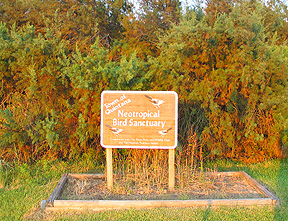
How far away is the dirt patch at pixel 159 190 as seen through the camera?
189 inches

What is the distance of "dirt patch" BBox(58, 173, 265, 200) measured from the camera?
4797 mm

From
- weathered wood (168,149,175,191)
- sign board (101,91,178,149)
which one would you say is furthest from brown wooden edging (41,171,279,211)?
sign board (101,91,178,149)

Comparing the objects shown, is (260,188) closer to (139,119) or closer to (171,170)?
(171,170)

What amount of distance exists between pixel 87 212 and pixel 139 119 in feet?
5.19

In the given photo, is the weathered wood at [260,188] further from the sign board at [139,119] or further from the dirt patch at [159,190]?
the sign board at [139,119]

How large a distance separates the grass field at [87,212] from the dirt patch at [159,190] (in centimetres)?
35

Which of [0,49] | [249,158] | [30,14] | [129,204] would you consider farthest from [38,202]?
[30,14]

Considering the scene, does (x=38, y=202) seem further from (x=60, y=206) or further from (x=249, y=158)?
(x=249, y=158)

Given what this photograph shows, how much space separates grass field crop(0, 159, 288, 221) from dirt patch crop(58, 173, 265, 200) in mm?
352

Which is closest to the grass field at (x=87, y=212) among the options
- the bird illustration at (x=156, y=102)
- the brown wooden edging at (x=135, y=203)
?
the brown wooden edging at (x=135, y=203)

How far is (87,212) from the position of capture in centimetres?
436

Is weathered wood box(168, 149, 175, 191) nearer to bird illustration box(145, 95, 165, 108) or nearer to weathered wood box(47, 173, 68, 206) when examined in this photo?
bird illustration box(145, 95, 165, 108)

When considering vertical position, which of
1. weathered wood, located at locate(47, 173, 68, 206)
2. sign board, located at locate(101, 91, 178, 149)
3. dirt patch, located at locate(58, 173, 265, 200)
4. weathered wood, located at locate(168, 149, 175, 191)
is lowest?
dirt patch, located at locate(58, 173, 265, 200)

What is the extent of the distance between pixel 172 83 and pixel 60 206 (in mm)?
3210
